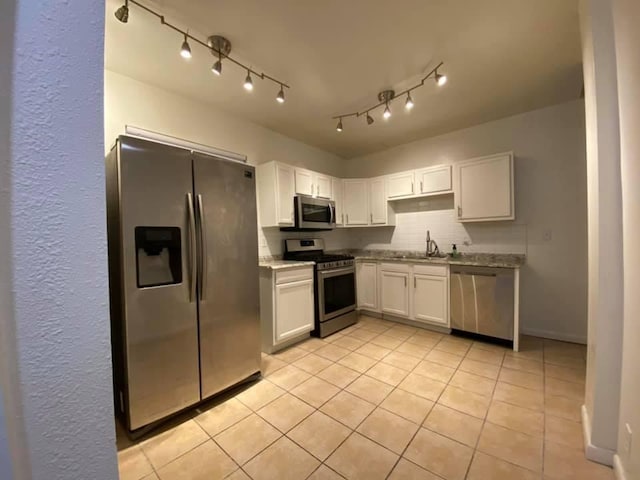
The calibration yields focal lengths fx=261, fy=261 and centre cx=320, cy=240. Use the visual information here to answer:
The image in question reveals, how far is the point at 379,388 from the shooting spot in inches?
85.2

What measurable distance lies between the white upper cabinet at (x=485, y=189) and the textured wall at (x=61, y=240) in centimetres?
357

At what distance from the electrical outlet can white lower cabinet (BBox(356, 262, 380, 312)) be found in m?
2.61

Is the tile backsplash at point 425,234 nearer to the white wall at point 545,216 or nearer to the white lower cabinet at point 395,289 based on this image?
the white wall at point 545,216

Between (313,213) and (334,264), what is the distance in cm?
75

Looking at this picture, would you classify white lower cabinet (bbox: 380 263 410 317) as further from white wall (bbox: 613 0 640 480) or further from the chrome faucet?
white wall (bbox: 613 0 640 480)

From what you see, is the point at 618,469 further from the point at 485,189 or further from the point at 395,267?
the point at 485,189

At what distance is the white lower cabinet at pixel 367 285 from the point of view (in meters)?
3.82

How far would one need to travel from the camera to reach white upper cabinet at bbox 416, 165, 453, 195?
343 centimetres

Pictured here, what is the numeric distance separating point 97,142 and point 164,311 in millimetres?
1556

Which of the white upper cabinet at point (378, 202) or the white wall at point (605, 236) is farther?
the white upper cabinet at point (378, 202)

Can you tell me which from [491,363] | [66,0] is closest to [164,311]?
[66,0]

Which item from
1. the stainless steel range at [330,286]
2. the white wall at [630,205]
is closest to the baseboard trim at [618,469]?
the white wall at [630,205]

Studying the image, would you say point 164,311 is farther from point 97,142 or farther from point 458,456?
point 458,456

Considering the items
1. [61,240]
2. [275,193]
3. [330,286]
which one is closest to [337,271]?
[330,286]
